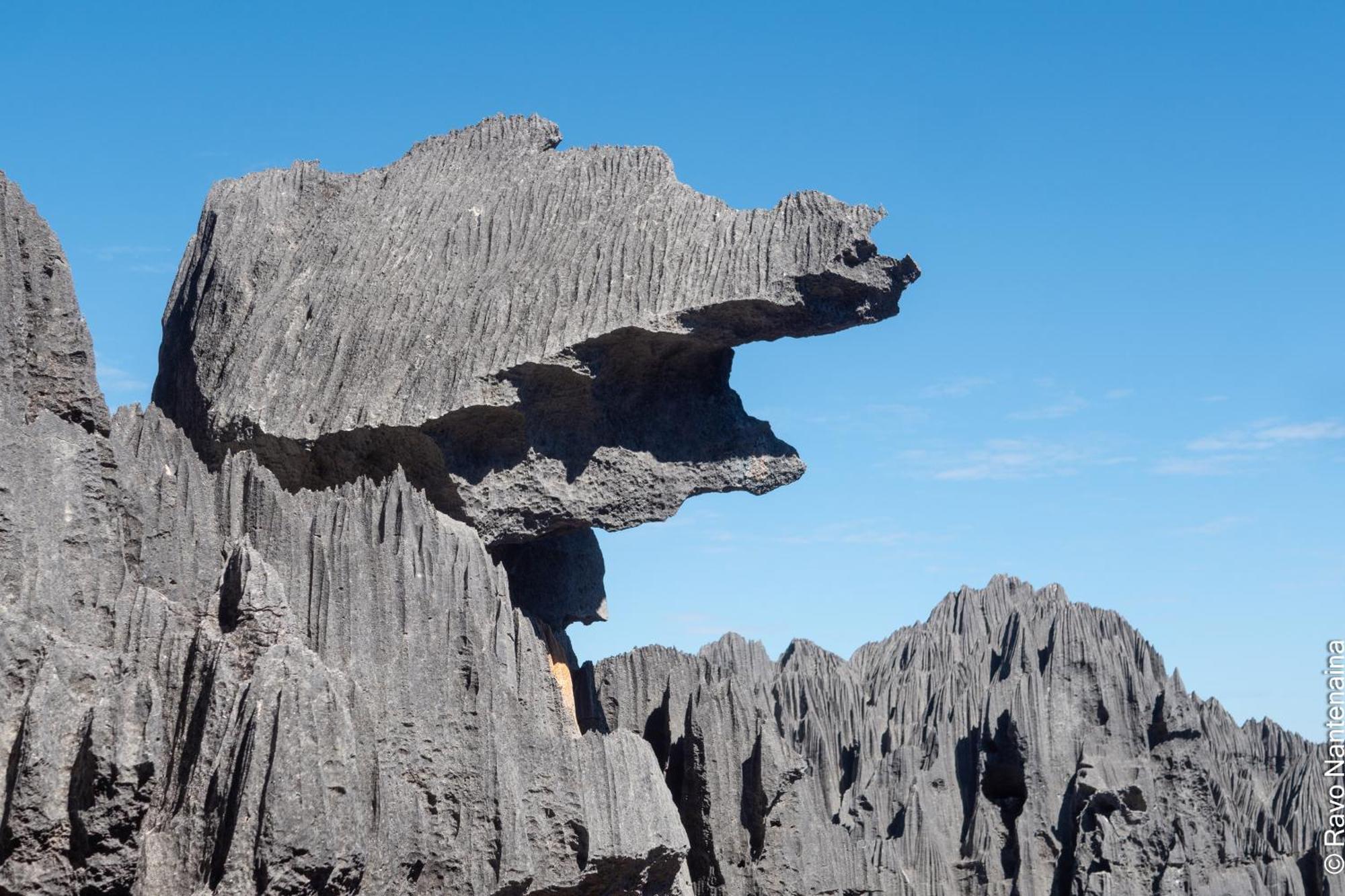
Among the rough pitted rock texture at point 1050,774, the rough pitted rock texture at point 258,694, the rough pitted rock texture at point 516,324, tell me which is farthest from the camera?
the rough pitted rock texture at point 1050,774

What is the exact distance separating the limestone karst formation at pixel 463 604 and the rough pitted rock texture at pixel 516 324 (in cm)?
4

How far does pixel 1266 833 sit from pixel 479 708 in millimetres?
21432

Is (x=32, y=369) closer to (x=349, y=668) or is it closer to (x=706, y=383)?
(x=349, y=668)

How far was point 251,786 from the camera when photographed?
10.4 meters

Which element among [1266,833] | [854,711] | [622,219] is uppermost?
[622,219]

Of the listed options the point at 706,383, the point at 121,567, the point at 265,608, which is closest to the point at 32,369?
the point at 121,567

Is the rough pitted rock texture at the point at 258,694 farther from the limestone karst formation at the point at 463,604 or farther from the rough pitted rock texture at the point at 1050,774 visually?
the rough pitted rock texture at the point at 1050,774

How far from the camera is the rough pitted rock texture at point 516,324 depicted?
17297 mm

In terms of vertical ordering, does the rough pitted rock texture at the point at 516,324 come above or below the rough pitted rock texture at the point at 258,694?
above

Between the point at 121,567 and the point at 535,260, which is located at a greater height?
the point at 535,260

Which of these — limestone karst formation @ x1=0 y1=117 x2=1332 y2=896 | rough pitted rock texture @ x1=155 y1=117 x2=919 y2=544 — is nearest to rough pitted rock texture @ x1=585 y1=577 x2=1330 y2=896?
limestone karst formation @ x1=0 y1=117 x2=1332 y2=896

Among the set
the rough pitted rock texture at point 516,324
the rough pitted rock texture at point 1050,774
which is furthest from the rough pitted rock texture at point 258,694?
the rough pitted rock texture at point 1050,774

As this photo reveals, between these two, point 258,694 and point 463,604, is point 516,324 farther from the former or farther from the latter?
point 258,694

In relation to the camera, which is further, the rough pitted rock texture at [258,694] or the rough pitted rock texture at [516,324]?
the rough pitted rock texture at [516,324]
